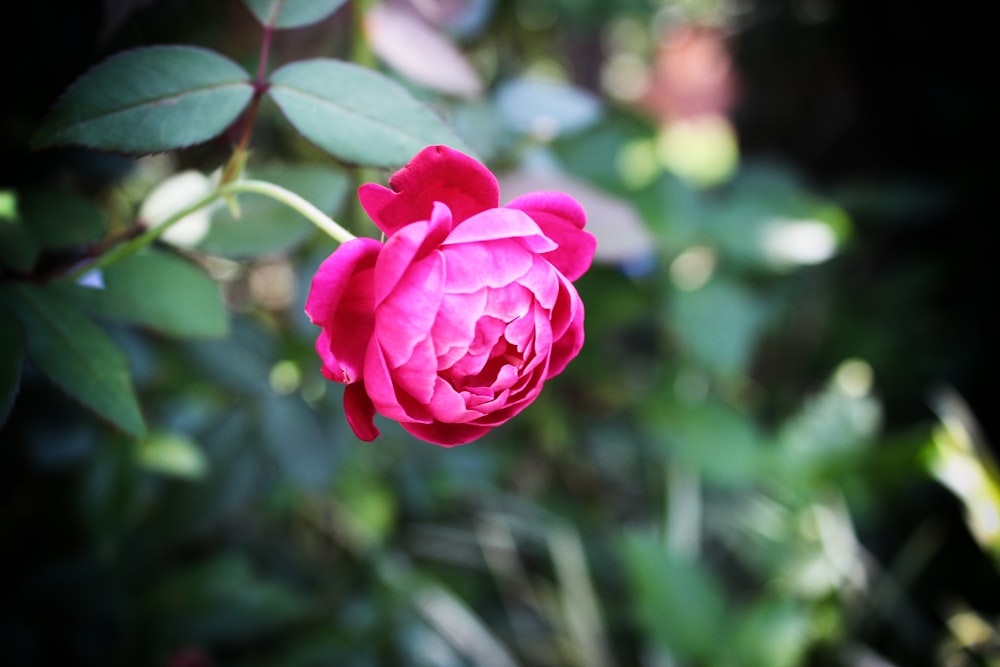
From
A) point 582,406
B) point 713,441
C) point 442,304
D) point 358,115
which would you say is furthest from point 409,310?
point 582,406

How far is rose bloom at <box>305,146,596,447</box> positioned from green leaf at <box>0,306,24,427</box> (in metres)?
0.15

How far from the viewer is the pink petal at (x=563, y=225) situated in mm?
335

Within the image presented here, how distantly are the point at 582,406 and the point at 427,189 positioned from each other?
984 millimetres

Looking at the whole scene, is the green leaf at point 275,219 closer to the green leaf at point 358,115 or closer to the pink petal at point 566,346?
Result: the green leaf at point 358,115

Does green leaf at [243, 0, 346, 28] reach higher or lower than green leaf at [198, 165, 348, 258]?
higher

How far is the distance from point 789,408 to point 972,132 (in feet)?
2.08

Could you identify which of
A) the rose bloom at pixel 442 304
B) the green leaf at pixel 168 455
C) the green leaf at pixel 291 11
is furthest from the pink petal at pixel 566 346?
the green leaf at pixel 168 455

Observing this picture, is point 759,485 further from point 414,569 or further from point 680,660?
point 414,569

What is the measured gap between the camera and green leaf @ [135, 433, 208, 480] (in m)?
0.67

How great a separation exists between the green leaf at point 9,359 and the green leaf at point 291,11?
8.2 inches

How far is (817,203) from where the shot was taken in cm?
99

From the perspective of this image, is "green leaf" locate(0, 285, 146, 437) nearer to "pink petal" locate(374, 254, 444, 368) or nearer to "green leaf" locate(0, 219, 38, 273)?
"green leaf" locate(0, 219, 38, 273)

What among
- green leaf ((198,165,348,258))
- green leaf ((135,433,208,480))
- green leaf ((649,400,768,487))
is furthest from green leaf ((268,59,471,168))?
green leaf ((649,400,768,487))

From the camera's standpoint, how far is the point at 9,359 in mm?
338
